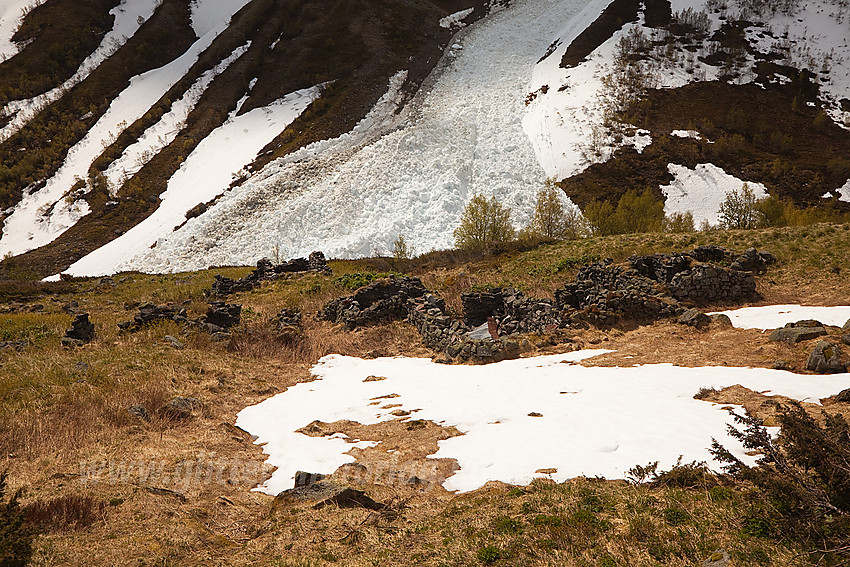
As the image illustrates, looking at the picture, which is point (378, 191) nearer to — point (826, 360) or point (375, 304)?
point (375, 304)

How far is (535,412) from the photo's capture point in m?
9.96

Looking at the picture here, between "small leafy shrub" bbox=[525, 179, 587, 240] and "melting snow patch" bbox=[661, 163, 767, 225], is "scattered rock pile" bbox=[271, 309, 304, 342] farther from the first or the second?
"melting snow patch" bbox=[661, 163, 767, 225]

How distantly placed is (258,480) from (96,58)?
112 meters

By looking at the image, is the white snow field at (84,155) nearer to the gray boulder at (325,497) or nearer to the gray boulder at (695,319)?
the gray boulder at (695,319)

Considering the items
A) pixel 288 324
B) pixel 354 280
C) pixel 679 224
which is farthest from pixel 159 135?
pixel 679 224

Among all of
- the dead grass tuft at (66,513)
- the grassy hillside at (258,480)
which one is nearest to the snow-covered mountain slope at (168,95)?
the grassy hillside at (258,480)

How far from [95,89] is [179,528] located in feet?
327

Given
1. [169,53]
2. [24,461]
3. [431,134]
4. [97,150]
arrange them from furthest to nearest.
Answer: [169,53] < [97,150] < [431,134] < [24,461]

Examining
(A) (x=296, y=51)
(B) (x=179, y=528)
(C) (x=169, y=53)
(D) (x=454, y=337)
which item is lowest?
(D) (x=454, y=337)

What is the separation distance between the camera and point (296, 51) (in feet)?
277

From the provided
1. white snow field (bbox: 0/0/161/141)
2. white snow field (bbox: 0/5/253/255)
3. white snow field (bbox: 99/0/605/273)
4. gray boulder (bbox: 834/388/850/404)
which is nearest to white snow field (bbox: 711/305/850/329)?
gray boulder (bbox: 834/388/850/404)

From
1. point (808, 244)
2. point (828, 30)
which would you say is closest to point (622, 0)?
point (828, 30)

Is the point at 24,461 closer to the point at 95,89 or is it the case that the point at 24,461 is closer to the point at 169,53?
the point at 95,89

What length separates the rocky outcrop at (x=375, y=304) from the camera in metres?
21.5
